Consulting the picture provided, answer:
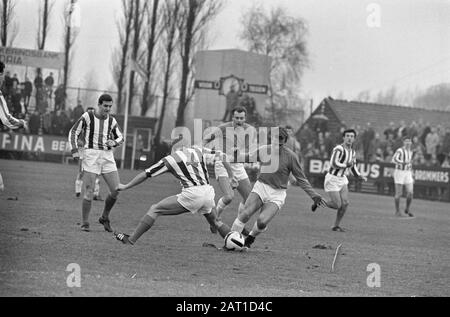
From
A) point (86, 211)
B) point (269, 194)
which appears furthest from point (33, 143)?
point (269, 194)

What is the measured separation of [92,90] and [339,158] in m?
26.7

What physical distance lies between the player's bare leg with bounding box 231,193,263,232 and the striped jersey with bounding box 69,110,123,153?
8.19 ft

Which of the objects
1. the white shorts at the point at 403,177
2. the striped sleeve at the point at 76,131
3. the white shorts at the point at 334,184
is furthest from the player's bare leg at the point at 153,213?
the white shorts at the point at 403,177

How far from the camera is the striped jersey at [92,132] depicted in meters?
12.4

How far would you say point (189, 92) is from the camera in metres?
43.2

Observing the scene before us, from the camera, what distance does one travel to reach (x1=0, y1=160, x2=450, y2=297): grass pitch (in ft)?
24.4

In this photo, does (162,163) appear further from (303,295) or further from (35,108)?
(35,108)

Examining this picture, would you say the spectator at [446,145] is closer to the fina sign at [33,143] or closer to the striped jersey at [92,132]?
the fina sign at [33,143]

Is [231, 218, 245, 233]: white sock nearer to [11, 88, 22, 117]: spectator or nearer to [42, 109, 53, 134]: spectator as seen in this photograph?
[11, 88, 22, 117]: spectator

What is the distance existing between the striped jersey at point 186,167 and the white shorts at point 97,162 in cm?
254

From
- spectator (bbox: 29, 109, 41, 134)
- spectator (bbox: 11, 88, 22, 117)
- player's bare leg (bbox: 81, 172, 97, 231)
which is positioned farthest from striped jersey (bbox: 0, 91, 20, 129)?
spectator (bbox: 29, 109, 41, 134)

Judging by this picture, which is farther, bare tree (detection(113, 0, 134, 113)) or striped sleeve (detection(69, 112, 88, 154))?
bare tree (detection(113, 0, 134, 113))

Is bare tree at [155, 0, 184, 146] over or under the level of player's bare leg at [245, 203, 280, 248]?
over
